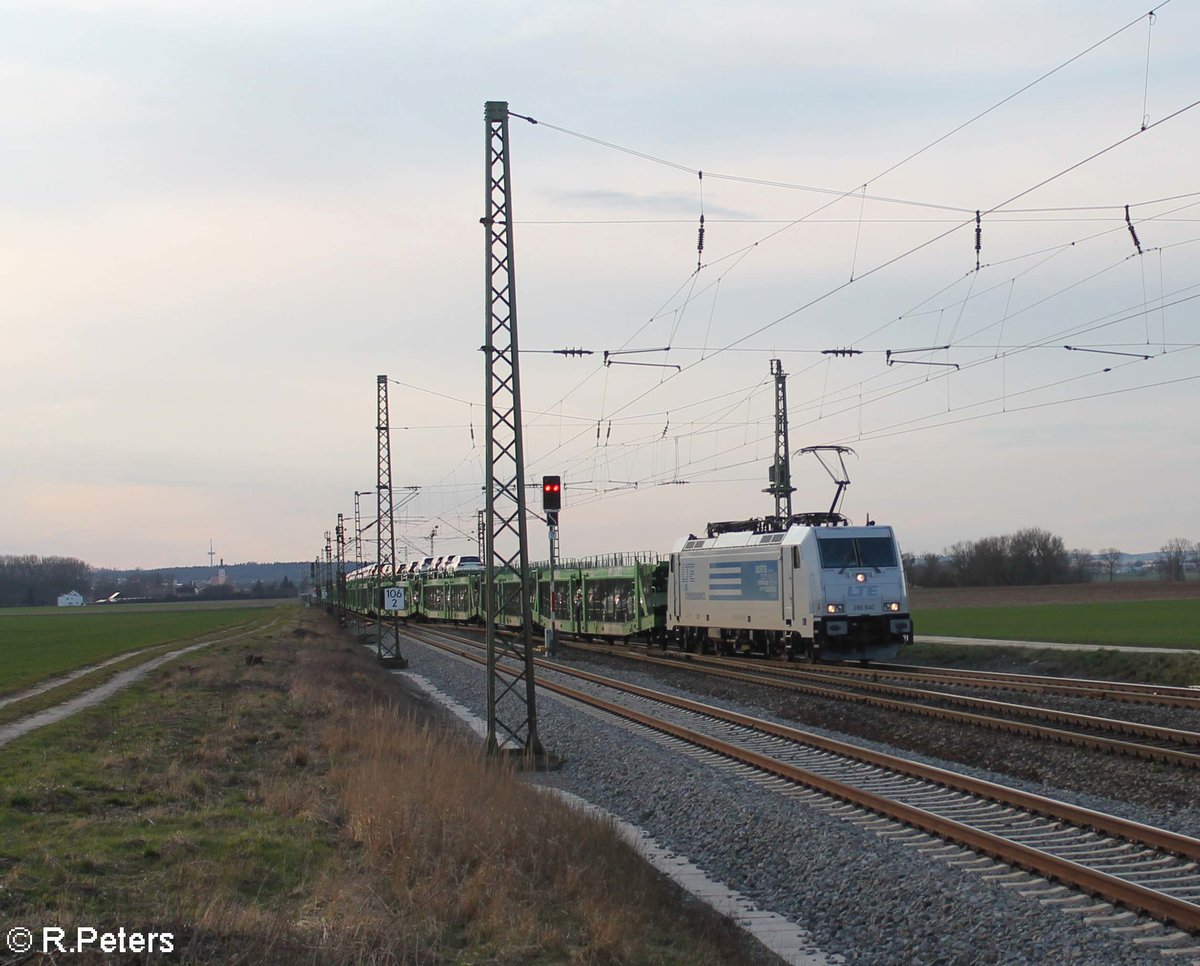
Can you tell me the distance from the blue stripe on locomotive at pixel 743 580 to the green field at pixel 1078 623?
30.9 ft

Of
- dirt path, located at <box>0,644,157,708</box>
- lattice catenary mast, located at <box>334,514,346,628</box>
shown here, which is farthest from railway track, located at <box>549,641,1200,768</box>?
lattice catenary mast, located at <box>334,514,346,628</box>

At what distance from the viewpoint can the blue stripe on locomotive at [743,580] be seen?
107 ft

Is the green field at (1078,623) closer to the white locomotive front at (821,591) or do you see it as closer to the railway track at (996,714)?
the white locomotive front at (821,591)

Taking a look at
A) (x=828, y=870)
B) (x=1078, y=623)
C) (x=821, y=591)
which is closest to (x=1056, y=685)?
(x=821, y=591)

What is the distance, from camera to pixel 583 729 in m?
21.5

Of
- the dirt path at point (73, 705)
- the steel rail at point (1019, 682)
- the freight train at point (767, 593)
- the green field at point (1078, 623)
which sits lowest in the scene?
the dirt path at point (73, 705)

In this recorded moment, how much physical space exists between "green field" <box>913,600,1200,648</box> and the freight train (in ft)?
26.0

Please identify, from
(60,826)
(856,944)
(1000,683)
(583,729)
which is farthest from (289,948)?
(1000,683)

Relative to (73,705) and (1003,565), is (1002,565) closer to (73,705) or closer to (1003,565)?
(1003,565)

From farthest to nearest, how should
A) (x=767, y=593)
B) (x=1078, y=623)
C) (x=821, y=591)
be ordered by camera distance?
(x=1078, y=623) < (x=767, y=593) < (x=821, y=591)

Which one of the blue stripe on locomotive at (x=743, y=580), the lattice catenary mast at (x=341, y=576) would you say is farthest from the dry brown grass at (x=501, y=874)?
the lattice catenary mast at (x=341, y=576)

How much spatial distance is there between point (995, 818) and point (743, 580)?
21.9m

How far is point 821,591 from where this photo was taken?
98.8ft

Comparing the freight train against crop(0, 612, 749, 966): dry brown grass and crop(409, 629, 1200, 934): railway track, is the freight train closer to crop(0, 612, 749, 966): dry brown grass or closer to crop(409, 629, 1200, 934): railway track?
crop(409, 629, 1200, 934): railway track
